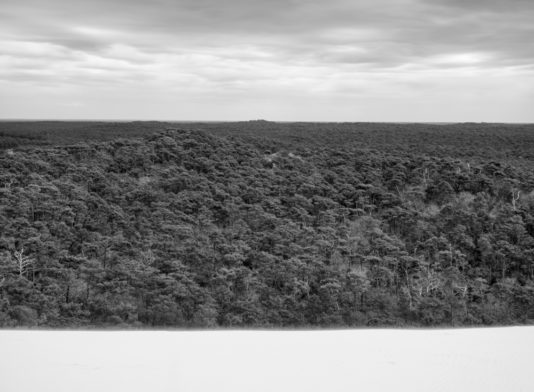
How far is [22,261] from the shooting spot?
563 inches

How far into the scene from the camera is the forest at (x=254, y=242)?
13.9 m

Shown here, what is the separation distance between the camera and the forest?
1393 centimetres
